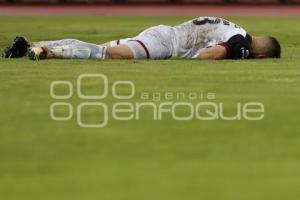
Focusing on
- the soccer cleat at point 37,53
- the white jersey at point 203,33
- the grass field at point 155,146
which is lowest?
the soccer cleat at point 37,53

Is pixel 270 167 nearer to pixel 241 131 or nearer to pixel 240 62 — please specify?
pixel 241 131

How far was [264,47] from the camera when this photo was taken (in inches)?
340

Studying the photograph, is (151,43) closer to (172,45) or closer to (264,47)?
(172,45)

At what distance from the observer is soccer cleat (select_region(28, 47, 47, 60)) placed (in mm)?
8367

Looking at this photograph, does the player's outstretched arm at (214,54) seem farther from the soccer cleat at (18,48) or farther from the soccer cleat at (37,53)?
the soccer cleat at (18,48)

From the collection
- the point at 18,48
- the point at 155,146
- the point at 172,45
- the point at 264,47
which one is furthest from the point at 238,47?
the point at 155,146

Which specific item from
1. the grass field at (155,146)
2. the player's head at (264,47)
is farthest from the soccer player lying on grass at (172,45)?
the grass field at (155,146)

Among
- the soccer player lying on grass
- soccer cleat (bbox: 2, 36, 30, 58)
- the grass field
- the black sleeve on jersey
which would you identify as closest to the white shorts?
the soccer player lying on grass

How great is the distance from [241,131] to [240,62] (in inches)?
141

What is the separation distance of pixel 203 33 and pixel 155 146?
4.28 m

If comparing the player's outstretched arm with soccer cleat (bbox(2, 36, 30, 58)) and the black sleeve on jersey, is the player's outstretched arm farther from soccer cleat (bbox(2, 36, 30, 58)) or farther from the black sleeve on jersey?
soccer cleat (bbox(2, 36, 30, 58))

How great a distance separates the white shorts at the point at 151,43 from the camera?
8438 mm

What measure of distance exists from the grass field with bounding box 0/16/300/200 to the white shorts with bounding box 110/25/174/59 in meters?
0.98

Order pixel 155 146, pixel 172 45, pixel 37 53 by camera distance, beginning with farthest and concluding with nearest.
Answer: pixel 172 45 → pixel 37 53 → pixel 155 146
